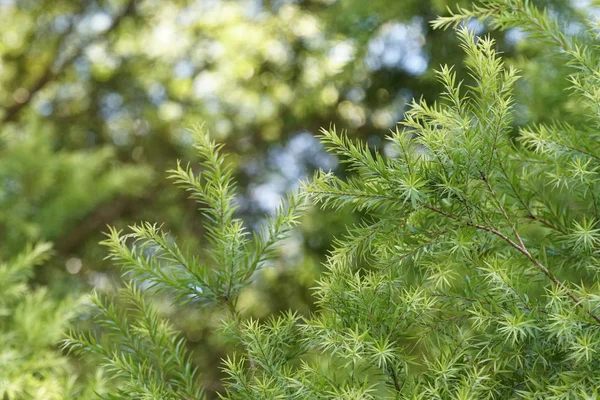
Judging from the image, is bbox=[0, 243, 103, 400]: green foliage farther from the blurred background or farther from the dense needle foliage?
the blurred background

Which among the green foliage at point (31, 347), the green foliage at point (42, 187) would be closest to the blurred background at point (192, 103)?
the green foliage at point (42, 187)

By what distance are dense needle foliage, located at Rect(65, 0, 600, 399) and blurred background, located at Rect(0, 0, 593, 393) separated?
102 centimetres

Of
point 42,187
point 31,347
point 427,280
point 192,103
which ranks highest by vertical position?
point 427,280

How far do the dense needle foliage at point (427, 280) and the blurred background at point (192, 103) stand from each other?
102cm

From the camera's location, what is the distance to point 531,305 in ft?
2.11

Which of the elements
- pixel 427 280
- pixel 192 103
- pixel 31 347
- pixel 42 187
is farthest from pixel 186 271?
pixel 192 103

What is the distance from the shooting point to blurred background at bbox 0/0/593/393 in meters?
2.15

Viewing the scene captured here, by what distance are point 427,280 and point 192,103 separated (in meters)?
3.27

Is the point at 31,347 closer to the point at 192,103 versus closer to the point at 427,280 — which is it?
the point at 427,280

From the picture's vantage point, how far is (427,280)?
2.27ft

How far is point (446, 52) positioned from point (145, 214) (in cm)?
225

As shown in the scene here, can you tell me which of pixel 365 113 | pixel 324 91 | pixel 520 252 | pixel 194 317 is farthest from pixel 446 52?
pixel 194 317

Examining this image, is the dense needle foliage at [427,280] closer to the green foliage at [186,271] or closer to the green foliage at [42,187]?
the green foliage at [186,271]

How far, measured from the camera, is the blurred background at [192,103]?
215 centimetres
